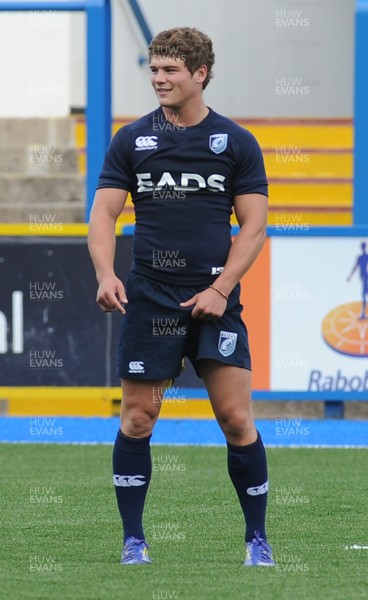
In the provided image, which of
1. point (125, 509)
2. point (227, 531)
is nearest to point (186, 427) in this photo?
point (227, 531)

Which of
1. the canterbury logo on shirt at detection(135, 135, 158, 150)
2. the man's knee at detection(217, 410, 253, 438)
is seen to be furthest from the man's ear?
the man's knee at detection(217, 410, 253, 438)

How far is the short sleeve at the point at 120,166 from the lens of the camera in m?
5.15

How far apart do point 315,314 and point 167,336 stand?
192 inches

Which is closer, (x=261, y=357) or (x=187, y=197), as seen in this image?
(x=187, y=197)

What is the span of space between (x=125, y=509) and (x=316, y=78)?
10.1m

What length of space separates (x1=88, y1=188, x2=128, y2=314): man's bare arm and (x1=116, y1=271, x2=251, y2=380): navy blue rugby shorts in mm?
95

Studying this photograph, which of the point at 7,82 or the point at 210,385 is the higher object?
the point at 7,82

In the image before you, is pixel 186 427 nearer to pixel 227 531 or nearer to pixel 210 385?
pixel 227 531

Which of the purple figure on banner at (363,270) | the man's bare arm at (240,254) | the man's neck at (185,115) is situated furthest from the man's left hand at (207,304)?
the purple figure on banner at (363,270)

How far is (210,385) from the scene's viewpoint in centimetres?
513

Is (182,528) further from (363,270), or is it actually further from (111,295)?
(363,270)

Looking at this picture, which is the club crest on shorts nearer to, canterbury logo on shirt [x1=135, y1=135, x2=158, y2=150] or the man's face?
canterbury logo on shirt [x1=135, y1=135, x2=158, y2=150]

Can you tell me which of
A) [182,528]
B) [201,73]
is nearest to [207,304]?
[201,73]

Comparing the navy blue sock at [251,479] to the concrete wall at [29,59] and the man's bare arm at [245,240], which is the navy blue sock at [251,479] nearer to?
the man's bare arm at [245,240]
